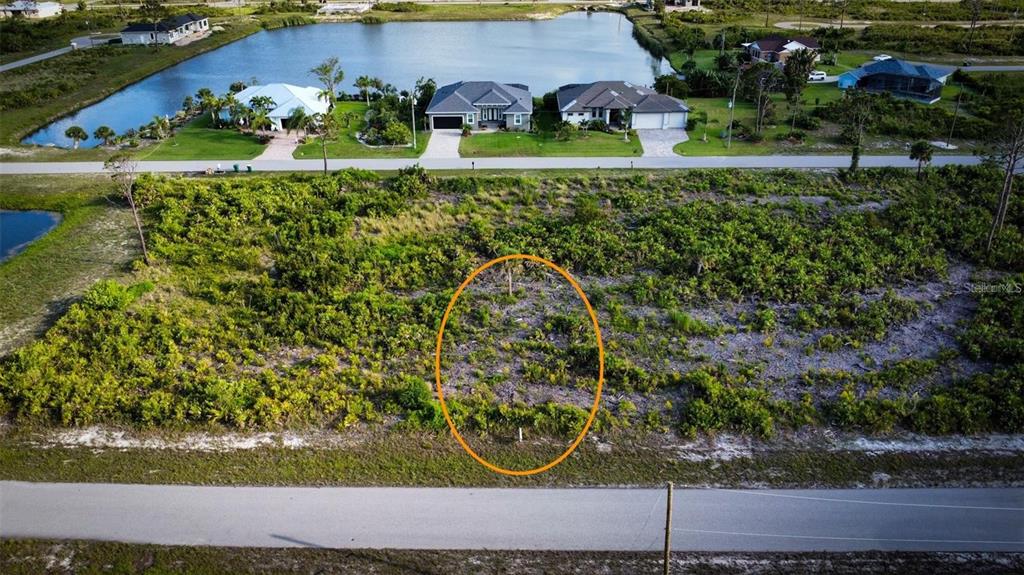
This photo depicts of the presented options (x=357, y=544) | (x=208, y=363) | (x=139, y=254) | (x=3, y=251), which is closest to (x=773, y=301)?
(x=357, y=544)

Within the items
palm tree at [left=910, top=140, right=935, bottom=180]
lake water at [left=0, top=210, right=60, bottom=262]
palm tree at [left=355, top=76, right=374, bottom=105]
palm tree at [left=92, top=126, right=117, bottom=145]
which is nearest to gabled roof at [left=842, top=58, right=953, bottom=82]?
palm tree at [left=910, top=140, right=935, bottom=180]

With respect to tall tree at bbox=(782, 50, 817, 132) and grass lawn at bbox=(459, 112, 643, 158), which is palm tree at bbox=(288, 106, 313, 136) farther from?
tall tree at bbox=(782, 50, 817, 132)

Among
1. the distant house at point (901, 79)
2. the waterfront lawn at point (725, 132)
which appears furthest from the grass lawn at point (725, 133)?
the distant house at point (901, 79)

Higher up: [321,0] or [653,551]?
[321,0]

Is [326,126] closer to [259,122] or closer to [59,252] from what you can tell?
[259,122]

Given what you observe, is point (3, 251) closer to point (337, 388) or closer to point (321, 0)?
point (337, 388)

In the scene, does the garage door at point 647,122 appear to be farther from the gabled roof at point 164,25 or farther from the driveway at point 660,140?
the gabled roof at point 164,25
